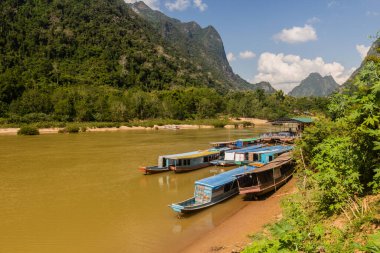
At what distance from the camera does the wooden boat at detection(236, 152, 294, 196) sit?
67.8 ft

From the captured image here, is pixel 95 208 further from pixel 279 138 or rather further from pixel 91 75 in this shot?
pixel 91 75

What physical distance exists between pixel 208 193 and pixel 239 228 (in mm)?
4143

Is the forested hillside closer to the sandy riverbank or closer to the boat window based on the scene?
the sandy riverbank

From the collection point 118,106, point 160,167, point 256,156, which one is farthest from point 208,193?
point 118,106

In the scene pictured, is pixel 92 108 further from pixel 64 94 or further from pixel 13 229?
pixel 13 229

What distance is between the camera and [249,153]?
31.3 metres

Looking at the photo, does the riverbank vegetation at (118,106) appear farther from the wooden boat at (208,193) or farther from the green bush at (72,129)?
the wooden boat at (208,193)

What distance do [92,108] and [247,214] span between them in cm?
7925

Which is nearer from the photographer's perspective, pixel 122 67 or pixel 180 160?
pixel 180 160

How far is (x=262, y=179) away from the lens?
70.0ft

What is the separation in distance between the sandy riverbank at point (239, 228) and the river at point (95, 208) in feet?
2.29

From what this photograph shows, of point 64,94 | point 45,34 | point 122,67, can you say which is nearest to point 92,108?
point 64,94

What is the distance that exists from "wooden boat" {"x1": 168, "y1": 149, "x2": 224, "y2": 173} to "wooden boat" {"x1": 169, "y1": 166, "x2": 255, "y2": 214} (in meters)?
8.80

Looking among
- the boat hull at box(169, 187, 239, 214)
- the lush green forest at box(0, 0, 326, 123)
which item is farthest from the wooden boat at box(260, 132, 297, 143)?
the lush green forest at box(0, 0, 326, 123)
